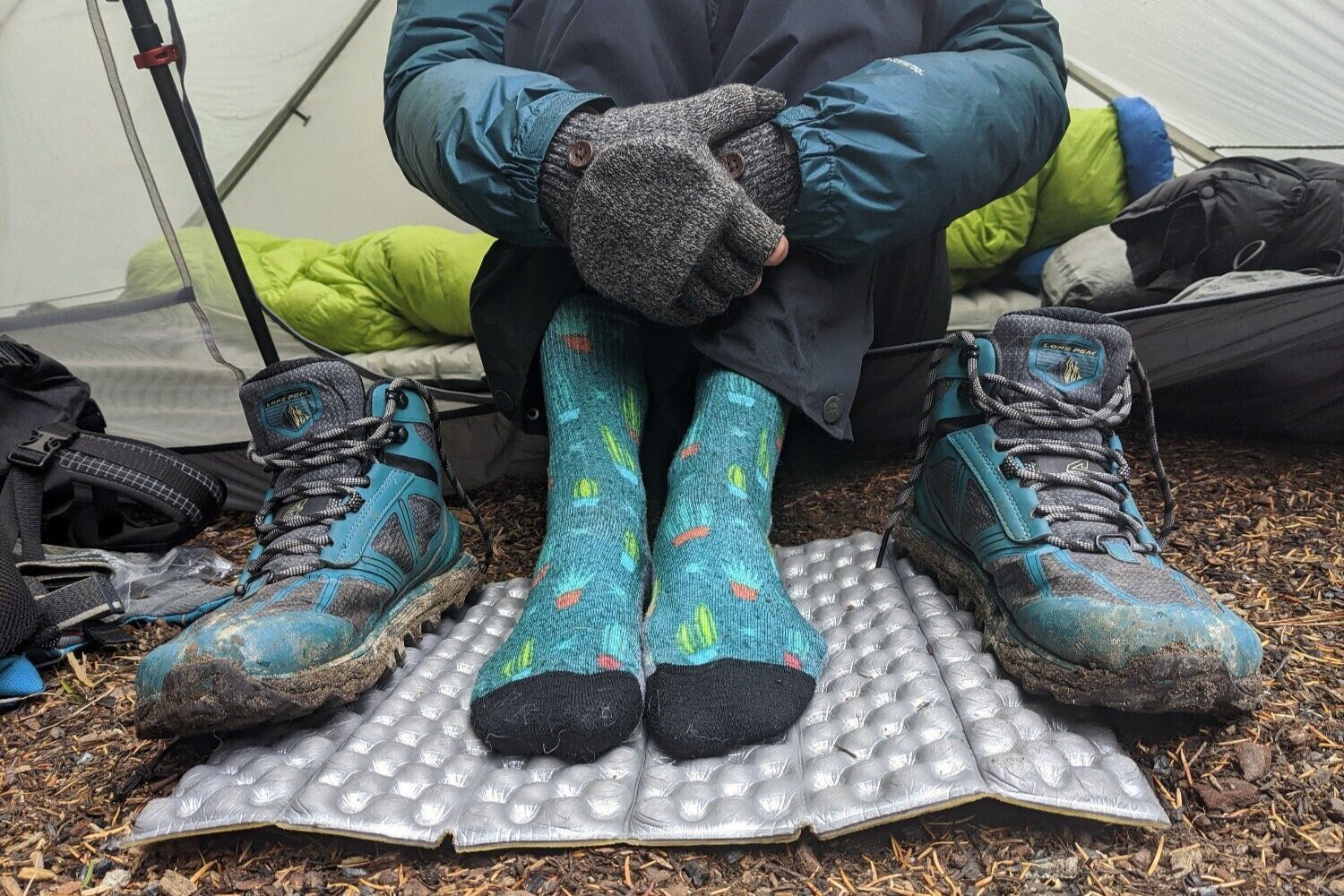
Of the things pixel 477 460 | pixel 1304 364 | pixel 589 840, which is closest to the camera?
pixel 589 840

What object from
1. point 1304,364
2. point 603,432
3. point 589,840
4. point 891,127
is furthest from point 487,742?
point 1304,364

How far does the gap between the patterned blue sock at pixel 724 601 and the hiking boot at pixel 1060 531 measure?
19cm

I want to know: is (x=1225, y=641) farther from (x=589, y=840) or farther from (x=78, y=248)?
(x=78, y=248)

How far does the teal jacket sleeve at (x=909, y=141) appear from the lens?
0.96 meters

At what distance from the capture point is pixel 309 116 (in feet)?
7.32

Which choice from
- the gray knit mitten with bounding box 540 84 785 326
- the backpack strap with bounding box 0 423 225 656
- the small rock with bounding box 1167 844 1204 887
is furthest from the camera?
the backpack strap with bounding box 0 423 225 656

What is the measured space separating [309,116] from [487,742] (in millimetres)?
1913

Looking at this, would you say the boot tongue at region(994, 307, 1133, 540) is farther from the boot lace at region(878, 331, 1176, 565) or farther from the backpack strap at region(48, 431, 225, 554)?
the backpack strap at region(48, 431, 225, 554)

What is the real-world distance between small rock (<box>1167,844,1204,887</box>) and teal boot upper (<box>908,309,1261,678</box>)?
141 mm

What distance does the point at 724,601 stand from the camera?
88cm

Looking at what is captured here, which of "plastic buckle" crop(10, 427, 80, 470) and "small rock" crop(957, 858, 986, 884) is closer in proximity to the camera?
"small rock" crop(957, 858, 986, 884)

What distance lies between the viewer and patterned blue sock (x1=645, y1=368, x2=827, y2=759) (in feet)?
2.58

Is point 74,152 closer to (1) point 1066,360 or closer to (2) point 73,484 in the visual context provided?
(2) point 73,484

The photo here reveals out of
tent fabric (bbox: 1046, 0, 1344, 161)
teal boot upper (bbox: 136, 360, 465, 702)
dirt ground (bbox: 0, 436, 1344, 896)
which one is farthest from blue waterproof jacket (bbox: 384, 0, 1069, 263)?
tent fabric (bbox: 1046, 0, 1344, 161)
